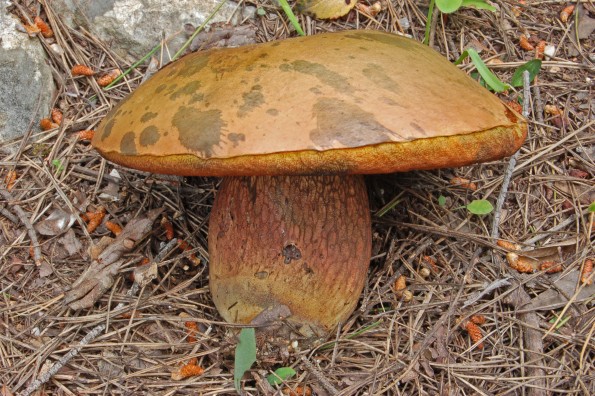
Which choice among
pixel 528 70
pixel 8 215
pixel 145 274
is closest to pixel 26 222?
pixel 8 215

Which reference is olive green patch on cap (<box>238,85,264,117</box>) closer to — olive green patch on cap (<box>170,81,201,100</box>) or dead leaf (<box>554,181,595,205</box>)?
olive green patch on cap (<box>170,81,201,100</box>)

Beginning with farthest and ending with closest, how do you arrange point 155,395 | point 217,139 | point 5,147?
point 5,147
point 155,395
point 217,139

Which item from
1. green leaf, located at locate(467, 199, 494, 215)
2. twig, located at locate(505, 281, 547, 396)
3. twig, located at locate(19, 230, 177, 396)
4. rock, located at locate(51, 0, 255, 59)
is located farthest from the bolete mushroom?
rock, located at locate(51, 0, 255, 59)

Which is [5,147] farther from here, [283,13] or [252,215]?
[283,13]

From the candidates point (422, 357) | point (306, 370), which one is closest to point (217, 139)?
point (306, 370)

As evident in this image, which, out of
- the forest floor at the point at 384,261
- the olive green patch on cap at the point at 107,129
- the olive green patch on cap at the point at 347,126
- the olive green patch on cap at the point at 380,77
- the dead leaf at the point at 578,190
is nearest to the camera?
the olive green patch on cap at the point at 347,126

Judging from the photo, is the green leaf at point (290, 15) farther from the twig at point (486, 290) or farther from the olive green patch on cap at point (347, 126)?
the twig at point (486, 290)

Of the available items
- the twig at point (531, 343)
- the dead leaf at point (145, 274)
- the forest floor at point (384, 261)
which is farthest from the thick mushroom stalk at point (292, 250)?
the twig at point (531, 343)
